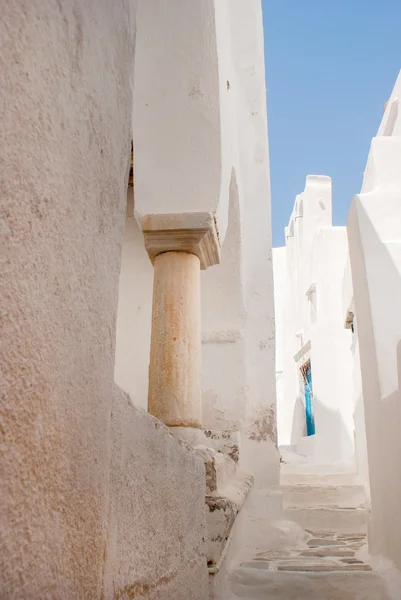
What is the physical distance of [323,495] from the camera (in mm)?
5820

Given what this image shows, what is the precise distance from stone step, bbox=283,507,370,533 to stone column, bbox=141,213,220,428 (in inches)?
71.3

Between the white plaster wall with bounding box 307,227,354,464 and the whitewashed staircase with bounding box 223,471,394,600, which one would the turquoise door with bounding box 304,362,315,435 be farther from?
the whitewashed staircase with bounding box 223,471,394,600

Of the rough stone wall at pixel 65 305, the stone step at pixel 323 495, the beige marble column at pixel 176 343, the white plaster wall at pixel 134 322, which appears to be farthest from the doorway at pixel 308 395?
the rough stone wall at pixel 65 305

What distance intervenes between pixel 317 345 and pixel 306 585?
8.68 meters

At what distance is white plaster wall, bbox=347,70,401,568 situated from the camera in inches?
129

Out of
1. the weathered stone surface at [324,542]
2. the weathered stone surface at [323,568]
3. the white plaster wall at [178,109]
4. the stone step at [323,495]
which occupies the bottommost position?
the weathered stone surface at [323,568]

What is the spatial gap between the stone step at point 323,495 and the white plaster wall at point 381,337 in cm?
187

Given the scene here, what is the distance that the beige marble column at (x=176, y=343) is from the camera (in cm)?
391

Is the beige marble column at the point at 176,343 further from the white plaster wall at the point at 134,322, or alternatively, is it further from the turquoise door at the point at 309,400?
the turquoise door at the point at 309,400

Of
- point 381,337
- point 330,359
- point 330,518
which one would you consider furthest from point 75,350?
point 330,359

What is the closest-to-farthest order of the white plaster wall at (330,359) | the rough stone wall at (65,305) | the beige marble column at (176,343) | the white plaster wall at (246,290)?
the rough stone wall at (65,305) → the beige marble column at (176,343) → the white plaster wall at (246,290) → the white plaster wall at (330,359)

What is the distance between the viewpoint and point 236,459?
4.40 metres

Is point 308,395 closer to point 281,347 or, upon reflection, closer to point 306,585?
point 281,347

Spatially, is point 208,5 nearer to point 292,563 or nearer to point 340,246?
point 292,563
